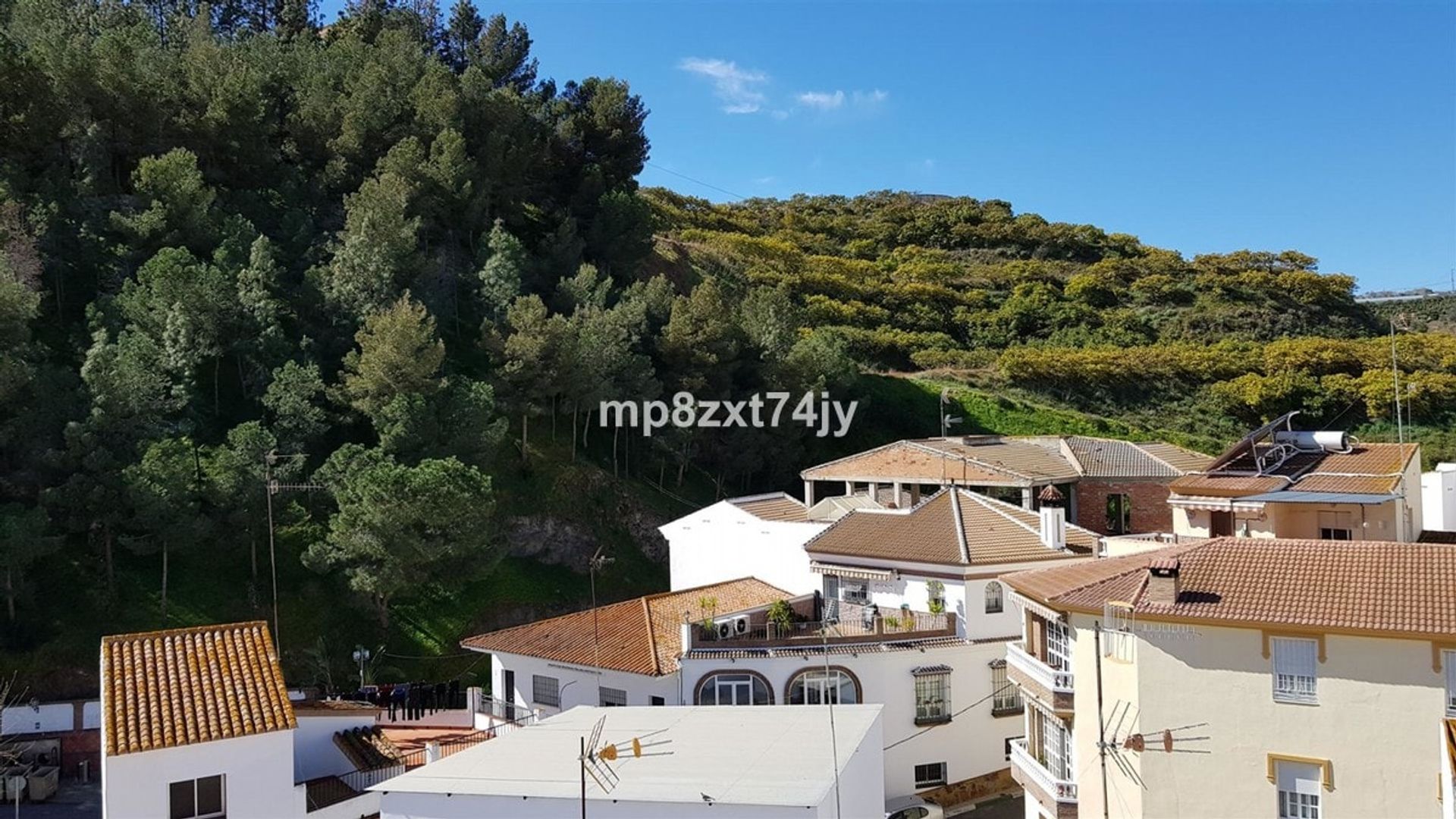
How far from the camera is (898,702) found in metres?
19.5

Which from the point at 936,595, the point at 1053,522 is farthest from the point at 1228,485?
the point at 936,595

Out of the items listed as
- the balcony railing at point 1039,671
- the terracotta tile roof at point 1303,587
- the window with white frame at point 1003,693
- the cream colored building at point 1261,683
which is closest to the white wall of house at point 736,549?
the window with white frame at point 1003,693

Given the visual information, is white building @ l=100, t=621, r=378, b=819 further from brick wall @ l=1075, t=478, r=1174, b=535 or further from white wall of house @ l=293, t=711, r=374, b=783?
brick wall @ l=1075, t=478, r=1174, b=535

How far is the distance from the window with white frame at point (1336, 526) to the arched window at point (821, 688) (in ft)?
34.1

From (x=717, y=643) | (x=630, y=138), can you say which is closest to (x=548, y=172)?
(x=630, y=138)

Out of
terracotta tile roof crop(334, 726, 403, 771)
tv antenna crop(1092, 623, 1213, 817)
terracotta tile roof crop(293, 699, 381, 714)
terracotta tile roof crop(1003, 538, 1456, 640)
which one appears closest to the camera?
terracotta tile roof crop(1003, 538, 1456, 640)

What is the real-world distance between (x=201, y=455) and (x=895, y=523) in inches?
695

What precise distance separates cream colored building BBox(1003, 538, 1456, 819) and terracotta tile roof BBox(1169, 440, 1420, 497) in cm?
745

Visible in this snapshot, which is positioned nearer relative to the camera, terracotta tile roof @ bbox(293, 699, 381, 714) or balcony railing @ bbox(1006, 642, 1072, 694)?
balcony railing @ bbox(1006, 642, 1072, 694)

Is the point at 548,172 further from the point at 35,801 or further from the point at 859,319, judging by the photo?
the point at 35,801

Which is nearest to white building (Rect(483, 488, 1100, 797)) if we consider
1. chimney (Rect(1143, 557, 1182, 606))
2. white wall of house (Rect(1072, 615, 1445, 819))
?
white wall of house (Rect(1072, 615, 1445, 819))

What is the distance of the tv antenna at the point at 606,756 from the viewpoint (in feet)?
37.3

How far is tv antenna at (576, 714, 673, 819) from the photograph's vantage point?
1138cm

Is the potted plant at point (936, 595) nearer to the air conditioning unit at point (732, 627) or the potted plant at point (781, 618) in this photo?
the potted plant at point (781, 618)
